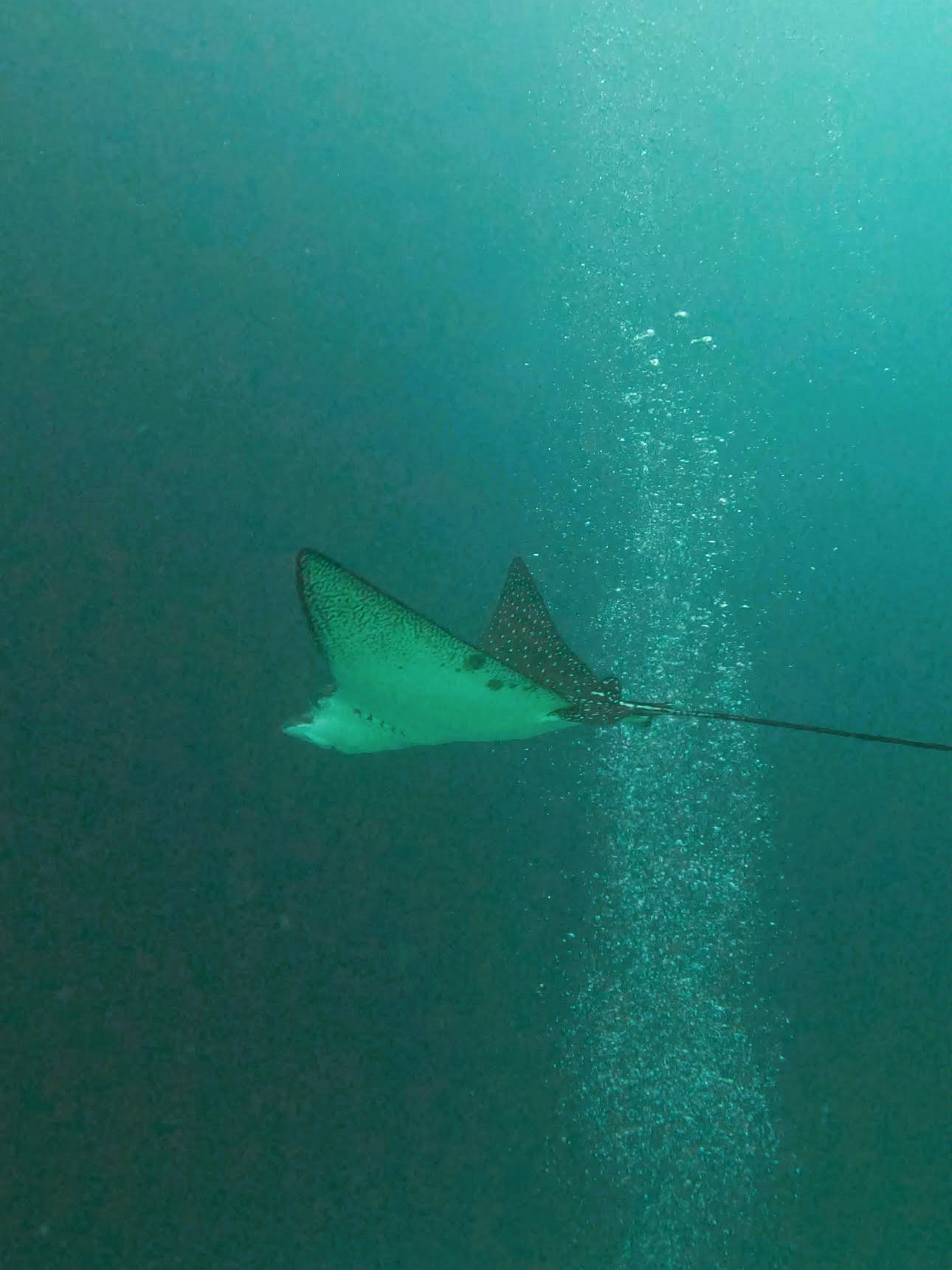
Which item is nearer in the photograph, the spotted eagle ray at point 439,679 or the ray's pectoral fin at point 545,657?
the spotted eagle ray at point 439,679

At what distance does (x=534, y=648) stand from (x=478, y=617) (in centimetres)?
49

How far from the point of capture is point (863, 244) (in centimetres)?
281

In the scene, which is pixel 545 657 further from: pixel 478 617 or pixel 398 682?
pixel 478 617

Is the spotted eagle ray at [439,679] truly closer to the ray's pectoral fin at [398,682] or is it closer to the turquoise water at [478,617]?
the ray's pectoral fin at [398,682]

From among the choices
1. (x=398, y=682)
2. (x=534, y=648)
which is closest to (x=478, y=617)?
(x=534, y=648)

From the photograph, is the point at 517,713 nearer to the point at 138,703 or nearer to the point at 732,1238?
the point at 138,703

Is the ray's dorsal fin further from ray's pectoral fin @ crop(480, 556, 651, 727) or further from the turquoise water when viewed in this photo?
the turquoise water

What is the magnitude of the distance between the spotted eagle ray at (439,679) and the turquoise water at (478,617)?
1.20 ft

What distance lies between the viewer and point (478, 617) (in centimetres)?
238

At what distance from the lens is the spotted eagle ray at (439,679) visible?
5.12ft

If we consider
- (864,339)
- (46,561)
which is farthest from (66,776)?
(864,339)

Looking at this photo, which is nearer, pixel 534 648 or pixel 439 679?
pixel 439 679

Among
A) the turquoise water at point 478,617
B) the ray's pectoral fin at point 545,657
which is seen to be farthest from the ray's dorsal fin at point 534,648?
the turquoise water at point 478,617

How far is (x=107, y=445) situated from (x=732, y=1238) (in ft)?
8.97
